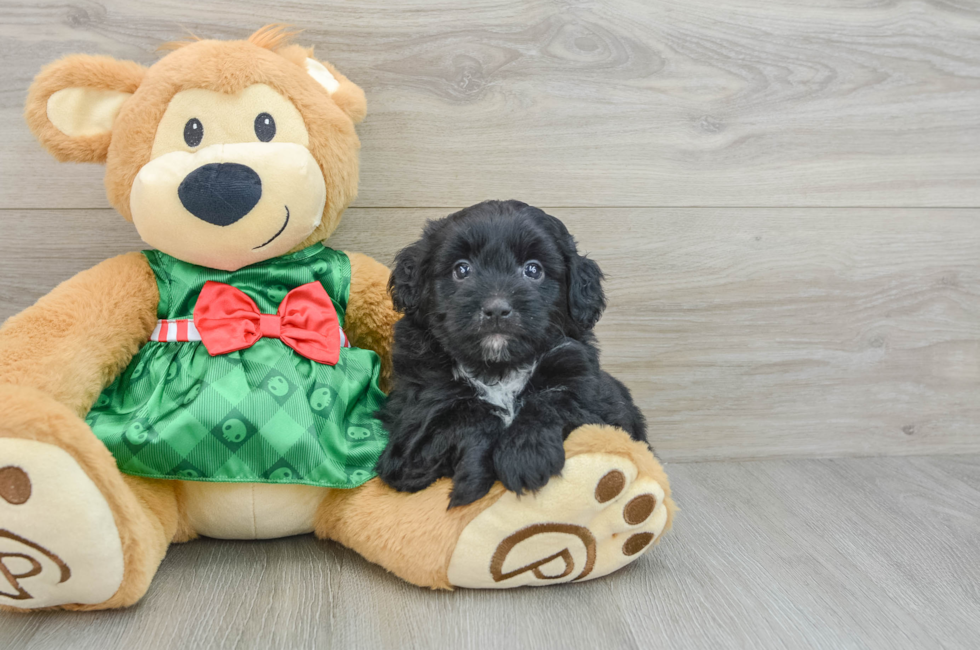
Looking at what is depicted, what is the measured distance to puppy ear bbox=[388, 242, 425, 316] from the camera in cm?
130

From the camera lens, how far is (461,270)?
1246mm

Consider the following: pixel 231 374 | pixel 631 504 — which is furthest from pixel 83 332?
pixel 631 504

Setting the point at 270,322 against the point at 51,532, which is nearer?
the point at 51,532

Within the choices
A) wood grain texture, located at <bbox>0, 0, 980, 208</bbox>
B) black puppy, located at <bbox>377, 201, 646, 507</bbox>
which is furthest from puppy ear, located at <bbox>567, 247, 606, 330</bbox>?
wood grain texture, located at <bbox>0, 0, 980, 208</bbox>

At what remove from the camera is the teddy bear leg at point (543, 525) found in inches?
46.4

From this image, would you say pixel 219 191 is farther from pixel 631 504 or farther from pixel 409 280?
pixel 631 504

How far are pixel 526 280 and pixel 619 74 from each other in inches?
30.4

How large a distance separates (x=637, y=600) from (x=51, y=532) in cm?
93

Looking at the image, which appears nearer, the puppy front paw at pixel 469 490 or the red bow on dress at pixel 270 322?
the puppy front paw at pixel 469 490

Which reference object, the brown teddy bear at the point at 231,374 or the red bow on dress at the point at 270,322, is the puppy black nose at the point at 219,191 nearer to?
the brown teddy bear at the point at 231,374

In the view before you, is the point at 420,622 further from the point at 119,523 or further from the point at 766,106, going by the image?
the point at 766,106

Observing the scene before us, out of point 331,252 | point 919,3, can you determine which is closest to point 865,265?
point 919,3

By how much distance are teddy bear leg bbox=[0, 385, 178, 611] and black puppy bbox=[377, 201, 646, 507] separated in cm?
43

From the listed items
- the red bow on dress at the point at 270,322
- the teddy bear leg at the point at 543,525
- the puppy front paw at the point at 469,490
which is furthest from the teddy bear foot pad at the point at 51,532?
the puppy front paw at the point at 469,490
